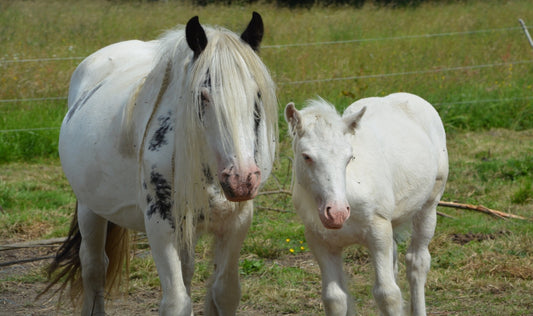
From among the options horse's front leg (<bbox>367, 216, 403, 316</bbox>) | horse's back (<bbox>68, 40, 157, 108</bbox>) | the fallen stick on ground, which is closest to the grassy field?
the fallen stick on ground

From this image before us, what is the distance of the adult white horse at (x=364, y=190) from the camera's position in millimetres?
3209

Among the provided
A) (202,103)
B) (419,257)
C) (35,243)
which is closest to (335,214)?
(202,103)

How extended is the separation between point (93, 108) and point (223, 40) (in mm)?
1212

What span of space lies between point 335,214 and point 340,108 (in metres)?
5.26

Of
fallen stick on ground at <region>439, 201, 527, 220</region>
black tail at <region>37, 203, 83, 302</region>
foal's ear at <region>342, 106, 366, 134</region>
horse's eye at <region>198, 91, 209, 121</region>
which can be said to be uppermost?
horse's eye at <region>198, 91, 209, 121</region>

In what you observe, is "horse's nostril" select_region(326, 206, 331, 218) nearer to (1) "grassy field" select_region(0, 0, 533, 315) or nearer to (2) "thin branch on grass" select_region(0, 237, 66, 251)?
(1) "grassy field" select_region(0, 0, 533, 315)

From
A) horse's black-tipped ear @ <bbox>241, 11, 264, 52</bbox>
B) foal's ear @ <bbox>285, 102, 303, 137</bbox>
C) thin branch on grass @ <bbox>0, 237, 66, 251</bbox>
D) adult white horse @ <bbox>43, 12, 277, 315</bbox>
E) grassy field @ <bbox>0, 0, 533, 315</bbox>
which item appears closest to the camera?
adult white horse @ <bbox>43, 12, 277, 315</bbox>

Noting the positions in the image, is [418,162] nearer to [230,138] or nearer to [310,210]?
[310,210]

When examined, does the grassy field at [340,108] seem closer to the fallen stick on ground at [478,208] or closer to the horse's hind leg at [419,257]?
the fallen stick on ground at [478,208]

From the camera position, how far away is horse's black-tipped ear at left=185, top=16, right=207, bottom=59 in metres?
2.69

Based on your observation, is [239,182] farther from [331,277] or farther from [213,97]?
[331,277]

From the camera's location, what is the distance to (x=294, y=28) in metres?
11.3

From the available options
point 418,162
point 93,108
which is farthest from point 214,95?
point 418,162

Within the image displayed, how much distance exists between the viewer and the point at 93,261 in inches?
158
